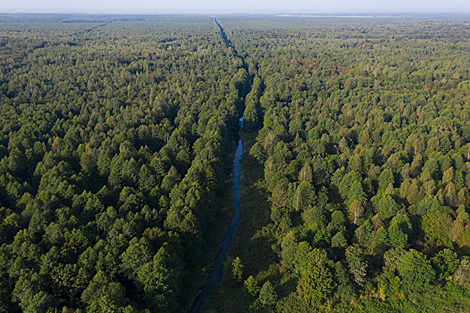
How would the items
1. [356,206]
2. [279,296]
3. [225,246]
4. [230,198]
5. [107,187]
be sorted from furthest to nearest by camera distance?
[230,198] → [107,187] → [225,246] → [356,206] → [279,296]

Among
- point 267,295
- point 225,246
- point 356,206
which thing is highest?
point 356,206

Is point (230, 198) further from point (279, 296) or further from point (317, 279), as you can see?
point (317, 279)

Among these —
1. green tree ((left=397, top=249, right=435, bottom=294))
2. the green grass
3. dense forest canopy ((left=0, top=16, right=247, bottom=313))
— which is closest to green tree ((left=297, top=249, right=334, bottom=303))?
the green grass

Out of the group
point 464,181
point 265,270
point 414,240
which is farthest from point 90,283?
point 464,181

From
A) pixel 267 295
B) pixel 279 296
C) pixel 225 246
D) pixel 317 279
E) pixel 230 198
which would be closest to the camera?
pixel 317 279

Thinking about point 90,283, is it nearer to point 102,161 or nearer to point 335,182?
point 102,161

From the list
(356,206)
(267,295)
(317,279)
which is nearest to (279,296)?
(267,295)

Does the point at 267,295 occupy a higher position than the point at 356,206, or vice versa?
the point at 356,206

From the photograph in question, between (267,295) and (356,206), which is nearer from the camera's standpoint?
(267,295)

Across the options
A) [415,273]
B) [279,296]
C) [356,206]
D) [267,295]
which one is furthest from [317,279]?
[356,206]

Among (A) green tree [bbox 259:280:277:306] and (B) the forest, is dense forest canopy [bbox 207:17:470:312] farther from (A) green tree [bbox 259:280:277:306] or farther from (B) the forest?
(B) the forest
